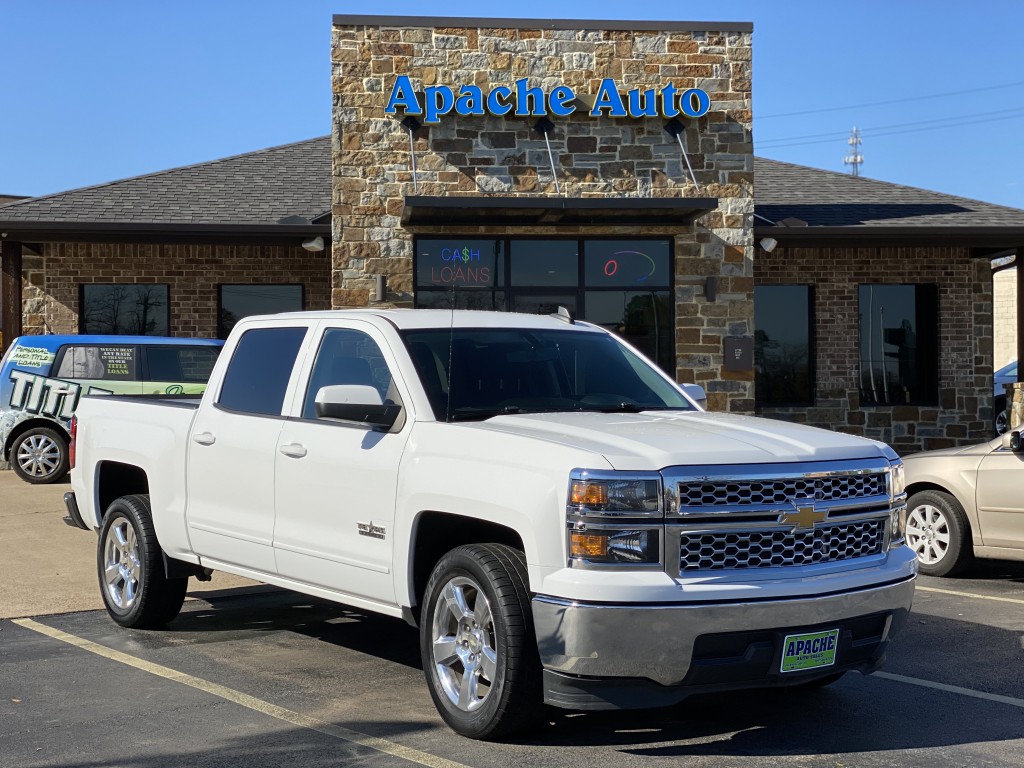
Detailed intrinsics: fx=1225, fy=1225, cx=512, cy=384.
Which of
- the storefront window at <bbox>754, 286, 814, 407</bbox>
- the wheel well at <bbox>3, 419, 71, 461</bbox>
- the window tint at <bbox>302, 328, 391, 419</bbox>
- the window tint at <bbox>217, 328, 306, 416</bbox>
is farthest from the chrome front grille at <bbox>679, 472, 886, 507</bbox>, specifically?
the storefront window at <bbox>754, 286, 814, 407</bbox>

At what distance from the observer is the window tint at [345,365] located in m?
6.11

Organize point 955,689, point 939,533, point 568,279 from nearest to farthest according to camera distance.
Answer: point 955,689, point 939,533, point 568,279

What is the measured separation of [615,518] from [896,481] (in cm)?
151

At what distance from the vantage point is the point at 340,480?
5848 millimetres

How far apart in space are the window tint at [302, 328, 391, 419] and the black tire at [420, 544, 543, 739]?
1.20m

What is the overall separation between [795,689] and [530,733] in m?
1.62

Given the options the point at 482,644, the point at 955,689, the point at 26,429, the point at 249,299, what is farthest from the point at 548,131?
the point at 482,644

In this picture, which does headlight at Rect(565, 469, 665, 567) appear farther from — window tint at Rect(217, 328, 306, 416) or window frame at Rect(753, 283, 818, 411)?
window frame at Rect(753, 283, 818, 411)

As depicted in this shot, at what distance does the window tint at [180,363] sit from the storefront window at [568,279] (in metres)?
2.90

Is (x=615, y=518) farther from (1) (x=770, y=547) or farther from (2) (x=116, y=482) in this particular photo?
(2) (x=116, y=482)

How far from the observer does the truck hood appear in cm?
481

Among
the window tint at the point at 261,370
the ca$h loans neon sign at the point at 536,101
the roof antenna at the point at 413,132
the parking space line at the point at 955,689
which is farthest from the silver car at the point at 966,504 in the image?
the roof antenna at the point at 413,132

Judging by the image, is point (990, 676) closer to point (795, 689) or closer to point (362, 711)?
point (795, 689)

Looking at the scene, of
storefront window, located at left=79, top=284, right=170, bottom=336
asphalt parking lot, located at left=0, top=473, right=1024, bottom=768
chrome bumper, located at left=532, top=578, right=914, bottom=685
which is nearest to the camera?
chrome bumper, located at left=532, top=578, right=914, bottom=685
